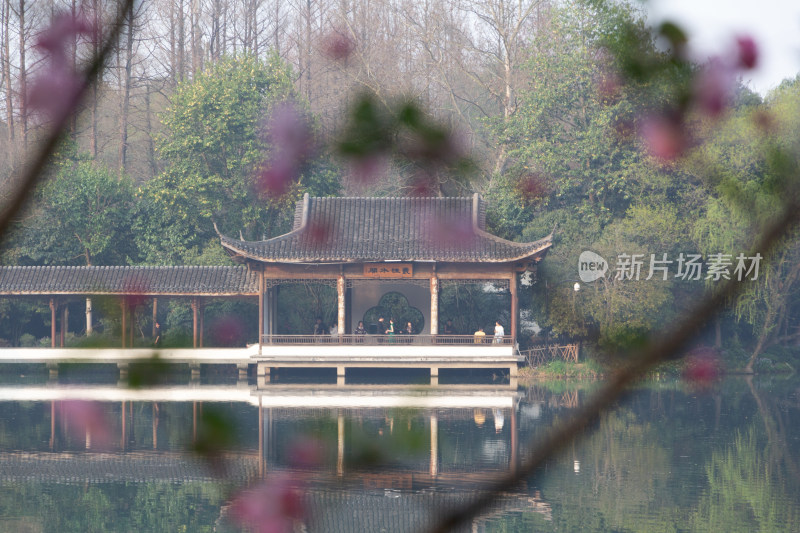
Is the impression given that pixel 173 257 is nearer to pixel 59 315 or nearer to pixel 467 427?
pixel 59 315

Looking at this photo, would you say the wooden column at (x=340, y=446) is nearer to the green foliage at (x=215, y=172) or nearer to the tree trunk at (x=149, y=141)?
the green foliage at (x=215, y=172)

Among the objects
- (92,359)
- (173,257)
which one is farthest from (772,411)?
(173,257)

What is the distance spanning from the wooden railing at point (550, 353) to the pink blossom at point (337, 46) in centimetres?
1179

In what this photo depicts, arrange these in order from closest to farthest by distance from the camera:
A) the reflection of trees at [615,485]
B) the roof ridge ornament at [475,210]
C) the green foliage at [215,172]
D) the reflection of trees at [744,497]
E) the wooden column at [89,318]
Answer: the reflection of trees at [744,497], the reflection of trees at [615,485], the roof ridge ornament at [475,210], the wooden column at [89,318], the green foliage at [215,172]

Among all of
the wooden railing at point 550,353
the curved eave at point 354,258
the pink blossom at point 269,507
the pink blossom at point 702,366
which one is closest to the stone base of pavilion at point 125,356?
the curved eave at point 354,258

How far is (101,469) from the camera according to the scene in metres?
10.1

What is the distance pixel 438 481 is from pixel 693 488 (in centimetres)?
233

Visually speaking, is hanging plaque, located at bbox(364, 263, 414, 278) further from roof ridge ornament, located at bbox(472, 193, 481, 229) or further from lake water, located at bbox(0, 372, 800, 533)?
lake water, located at bbox(0, 372, 800, 533)

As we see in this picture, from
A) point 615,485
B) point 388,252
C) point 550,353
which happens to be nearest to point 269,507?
point 615,485

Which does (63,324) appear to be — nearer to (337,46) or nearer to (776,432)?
(337,46)

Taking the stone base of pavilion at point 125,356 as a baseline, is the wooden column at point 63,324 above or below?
above

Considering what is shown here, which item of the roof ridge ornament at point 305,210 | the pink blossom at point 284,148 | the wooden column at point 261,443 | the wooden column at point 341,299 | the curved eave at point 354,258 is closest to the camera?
the wooden column at point 261,443

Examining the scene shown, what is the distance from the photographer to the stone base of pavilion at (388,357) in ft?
63.7

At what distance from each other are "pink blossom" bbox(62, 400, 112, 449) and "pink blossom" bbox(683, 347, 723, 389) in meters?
12.2
